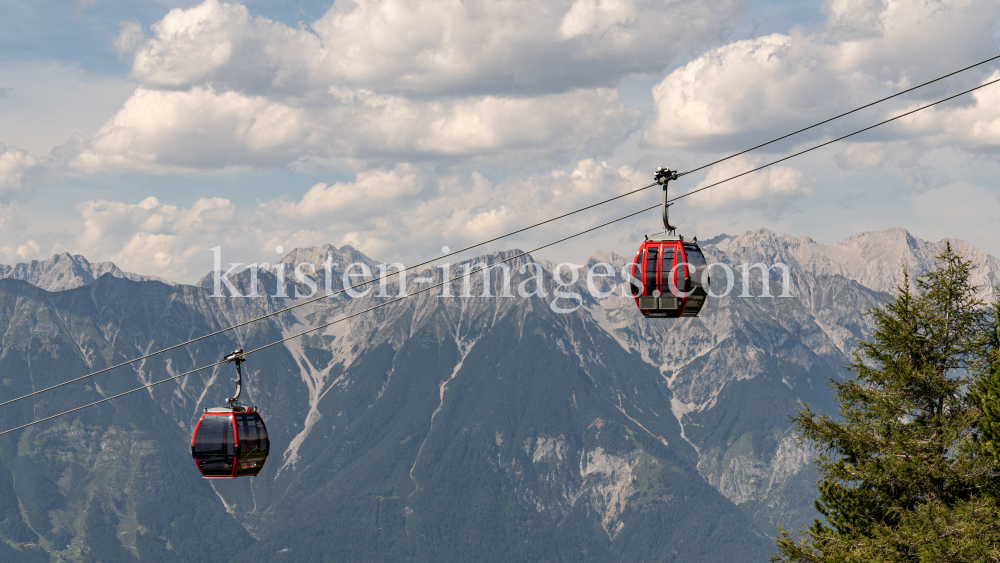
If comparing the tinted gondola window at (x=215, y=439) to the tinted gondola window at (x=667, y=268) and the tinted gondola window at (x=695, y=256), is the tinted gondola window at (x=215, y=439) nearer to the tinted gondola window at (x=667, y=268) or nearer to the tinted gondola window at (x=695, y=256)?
the tinted gondola window at (x=667, y=268)

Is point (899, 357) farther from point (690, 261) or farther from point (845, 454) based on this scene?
point (690, 261)

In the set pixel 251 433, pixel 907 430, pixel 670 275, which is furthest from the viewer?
pixel 907 430

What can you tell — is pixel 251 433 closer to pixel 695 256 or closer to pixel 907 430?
pixel 695 256

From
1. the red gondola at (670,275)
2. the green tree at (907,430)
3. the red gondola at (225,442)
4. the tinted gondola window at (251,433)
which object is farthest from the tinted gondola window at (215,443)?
the green tree at (907,430)

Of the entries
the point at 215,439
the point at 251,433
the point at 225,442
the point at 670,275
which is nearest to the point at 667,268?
the point at 670,275

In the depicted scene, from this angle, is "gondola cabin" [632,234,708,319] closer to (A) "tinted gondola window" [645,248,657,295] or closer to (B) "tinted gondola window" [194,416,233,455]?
(A) "tinted gondola window" [645,248,657,295]

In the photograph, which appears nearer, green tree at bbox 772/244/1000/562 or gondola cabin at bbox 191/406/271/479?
green tree at bbox 772/244/1000/562

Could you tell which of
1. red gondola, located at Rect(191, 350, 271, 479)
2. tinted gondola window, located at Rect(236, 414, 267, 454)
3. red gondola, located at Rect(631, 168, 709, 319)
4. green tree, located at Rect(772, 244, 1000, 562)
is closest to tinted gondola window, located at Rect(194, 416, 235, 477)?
red gondola, located at Rect(191, 350, 271, 479)
